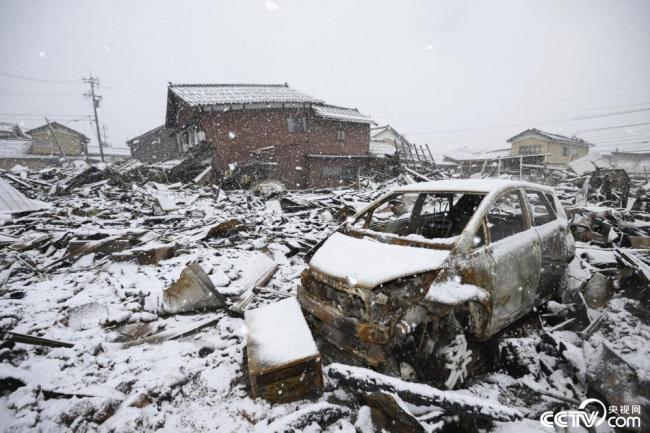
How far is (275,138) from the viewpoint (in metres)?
20.1

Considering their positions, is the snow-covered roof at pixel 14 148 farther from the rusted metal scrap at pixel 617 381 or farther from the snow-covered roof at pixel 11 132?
the rusted metal scrap at pixel 617 381

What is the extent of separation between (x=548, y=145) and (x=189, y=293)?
4400 cm

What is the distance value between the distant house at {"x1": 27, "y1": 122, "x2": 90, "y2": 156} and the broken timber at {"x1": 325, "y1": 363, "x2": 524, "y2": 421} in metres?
44.3

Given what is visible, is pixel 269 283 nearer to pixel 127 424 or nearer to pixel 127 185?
pixel 127 424

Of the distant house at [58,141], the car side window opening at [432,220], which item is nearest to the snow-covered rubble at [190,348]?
the car side window opening at [432,220]

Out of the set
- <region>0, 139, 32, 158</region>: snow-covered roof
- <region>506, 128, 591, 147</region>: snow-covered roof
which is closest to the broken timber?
<region>506, 128, 591, 147</region>: snow-covered roof

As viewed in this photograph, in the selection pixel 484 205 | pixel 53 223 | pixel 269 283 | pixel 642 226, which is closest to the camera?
pixel 484 205

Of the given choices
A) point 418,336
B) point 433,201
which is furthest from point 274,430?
point 433,201

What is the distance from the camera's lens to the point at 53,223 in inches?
322

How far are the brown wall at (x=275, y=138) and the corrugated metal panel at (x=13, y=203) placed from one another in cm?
975

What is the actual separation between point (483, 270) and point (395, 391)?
131 centimetres

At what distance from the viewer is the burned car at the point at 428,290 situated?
247cm

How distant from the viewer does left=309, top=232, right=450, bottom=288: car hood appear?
2.48 meters

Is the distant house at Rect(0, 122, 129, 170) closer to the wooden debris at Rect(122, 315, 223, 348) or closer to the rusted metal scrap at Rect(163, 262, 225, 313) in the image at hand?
the rusted metal scrap at Rect(163, 262, 225, 313)
